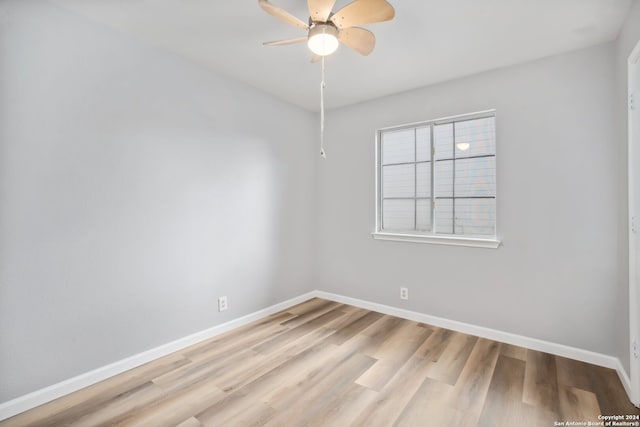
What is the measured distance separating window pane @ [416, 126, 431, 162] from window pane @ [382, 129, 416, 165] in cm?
6

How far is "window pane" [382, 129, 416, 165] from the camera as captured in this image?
11.2 feet

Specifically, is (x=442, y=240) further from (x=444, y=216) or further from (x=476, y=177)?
(x=476, y=177)

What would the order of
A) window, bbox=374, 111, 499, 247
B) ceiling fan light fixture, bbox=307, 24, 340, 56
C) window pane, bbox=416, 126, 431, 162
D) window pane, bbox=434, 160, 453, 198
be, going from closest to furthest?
ceiling fan light fixture, bbox=307, 24, 340, 56
window, bbox=374, 111, 499, 247
window pane, bbox=434, 160, 453, 198
window pane, bbox=416, 126, 431, 162

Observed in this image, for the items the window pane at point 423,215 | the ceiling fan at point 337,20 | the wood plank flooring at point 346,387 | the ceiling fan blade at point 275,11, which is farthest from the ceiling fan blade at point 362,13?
the wood plank flooring at point 346,387

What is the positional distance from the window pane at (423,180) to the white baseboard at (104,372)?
2.31 m

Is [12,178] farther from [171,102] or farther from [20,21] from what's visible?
[171,102]

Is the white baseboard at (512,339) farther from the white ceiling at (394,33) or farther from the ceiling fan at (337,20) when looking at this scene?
the ceiling fan at (337,20)

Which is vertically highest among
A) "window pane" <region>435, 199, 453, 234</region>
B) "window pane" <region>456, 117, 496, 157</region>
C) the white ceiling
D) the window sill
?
the white ceiling

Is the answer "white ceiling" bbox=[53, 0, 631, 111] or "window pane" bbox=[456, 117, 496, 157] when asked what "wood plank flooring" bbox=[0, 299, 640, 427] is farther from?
"white ceiling" bbox=[53, 0, 631, 111]

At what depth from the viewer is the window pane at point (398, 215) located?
3408mm

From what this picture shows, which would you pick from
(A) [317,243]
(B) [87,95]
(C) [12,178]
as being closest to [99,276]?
(C) [12,178]

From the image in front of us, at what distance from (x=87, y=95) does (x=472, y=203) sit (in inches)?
133

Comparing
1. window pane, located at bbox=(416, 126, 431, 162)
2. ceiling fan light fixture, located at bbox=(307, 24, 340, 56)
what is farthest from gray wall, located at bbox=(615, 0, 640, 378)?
ceiling fan light fixture, located at bbox=(307, 24, 340, 56)

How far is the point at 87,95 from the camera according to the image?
2.05 metres
